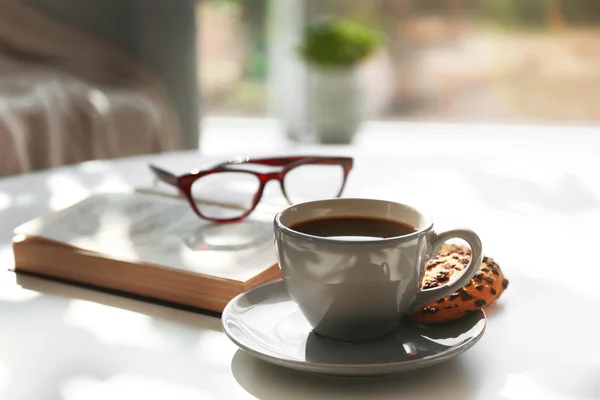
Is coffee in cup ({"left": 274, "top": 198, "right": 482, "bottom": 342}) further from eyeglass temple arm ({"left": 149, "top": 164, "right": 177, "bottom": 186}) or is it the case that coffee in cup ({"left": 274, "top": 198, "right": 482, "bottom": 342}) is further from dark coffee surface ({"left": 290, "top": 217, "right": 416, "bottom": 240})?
eyeglass temple arm ({"left": 149, "top": 164, "right": 177, "bottom": 186})

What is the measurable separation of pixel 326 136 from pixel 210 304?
2.23 meters

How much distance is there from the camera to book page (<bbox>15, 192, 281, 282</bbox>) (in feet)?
1.77

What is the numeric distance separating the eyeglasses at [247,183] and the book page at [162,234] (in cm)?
2

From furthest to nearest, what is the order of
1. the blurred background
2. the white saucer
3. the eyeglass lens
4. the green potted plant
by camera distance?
the green potted plant, the blurred background, the eyeglass lens, the white saucer

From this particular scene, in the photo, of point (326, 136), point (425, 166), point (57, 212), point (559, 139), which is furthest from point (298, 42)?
point (57, 212)

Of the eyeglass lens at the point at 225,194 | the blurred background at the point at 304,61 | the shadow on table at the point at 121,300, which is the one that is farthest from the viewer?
the blurred background at the point at 304,61

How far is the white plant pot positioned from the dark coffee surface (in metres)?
2.20

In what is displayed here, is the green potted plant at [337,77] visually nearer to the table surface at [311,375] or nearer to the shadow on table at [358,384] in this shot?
the table surface at [311,375]

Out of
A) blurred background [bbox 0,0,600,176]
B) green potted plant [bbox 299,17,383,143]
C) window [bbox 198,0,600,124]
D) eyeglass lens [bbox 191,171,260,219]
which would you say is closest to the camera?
eyeglass lens [bbox 191,171,260,219]

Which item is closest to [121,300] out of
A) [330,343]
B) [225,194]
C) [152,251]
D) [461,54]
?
[152,251]

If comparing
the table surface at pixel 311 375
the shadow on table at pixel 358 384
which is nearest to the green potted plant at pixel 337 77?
the table surface at pixel 311 375

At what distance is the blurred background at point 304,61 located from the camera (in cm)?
210

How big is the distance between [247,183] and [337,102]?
1.78 m

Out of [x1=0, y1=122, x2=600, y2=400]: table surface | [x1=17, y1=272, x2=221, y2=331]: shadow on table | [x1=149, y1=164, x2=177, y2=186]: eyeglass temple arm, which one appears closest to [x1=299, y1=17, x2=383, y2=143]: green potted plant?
[x1=0, y1=122, x2=600, y2=400]: table surface
